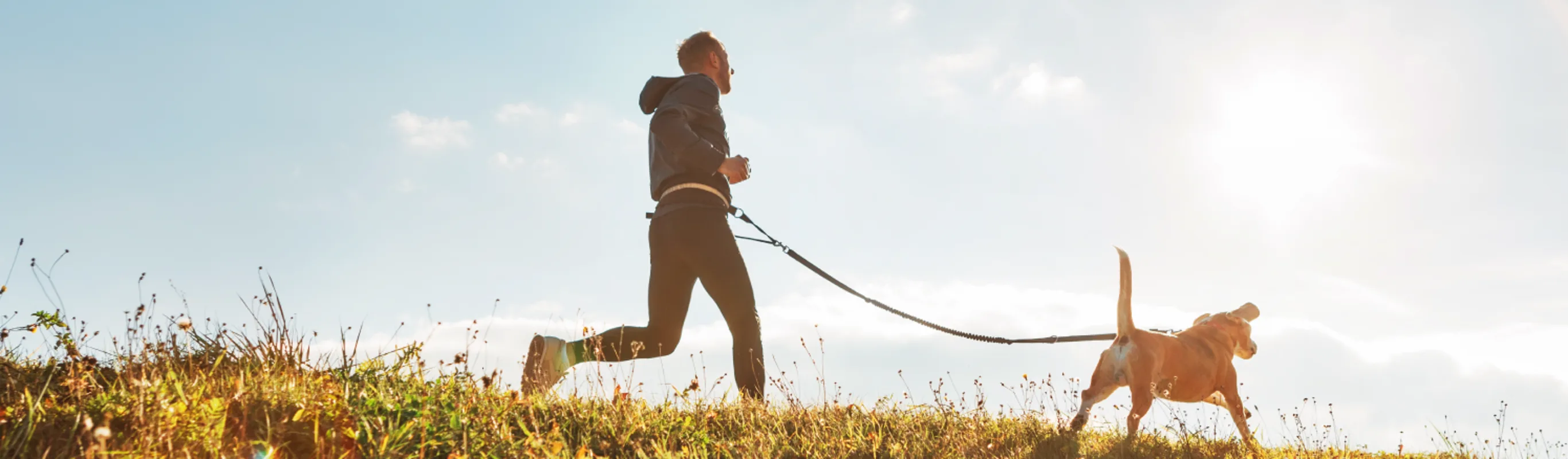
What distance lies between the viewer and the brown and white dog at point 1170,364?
17.8ft

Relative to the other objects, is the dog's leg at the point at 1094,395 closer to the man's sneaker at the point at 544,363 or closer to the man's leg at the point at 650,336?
the man's leg at the point at 650,336

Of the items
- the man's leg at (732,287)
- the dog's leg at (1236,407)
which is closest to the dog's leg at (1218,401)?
the dog's leg at (1236,407)

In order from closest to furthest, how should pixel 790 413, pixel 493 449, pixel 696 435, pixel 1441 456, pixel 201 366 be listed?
pixel 493 449
pixel 696 435
pixel 201 366
pixel 790 413
pixel 1441 456

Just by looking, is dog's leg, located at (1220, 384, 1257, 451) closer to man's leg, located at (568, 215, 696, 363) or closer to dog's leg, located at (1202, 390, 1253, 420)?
dog's leg, located at (1202, 390, 1253, 420)

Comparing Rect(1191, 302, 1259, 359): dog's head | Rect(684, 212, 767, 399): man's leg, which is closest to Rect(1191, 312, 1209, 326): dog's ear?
Rect(1191, 302, 1259, 359): dog's head

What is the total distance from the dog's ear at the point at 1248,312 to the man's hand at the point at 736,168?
12.6 ft

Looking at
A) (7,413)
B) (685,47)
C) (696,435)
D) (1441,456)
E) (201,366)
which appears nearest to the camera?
(7,413)

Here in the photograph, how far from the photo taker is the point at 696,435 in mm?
4199

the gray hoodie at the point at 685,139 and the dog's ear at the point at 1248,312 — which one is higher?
the gray hoodie at the point at 685,139

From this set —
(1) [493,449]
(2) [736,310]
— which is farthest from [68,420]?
(2) [736,310]

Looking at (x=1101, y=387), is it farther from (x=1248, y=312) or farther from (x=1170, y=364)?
(x=1248, y=312)

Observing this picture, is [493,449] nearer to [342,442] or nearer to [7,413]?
[342,442]

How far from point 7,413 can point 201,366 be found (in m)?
1.29

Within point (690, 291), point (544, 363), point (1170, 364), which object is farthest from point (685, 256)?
point (1170, 364)
